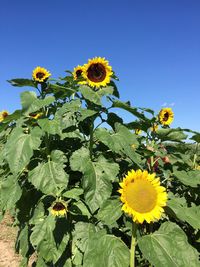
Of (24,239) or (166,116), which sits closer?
(24,239)

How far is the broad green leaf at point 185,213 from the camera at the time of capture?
9.42 feet

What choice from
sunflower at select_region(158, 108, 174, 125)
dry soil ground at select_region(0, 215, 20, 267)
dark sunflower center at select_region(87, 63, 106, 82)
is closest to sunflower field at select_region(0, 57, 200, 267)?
dark sunflower center at select_region(87, 63, 106, 82)

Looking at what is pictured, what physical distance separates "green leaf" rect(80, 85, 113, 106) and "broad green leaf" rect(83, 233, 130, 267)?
911 millimetres

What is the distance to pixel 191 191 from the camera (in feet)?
12.6

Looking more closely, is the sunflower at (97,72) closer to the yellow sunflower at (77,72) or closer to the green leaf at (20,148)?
the yellow sunflower at (77,72)

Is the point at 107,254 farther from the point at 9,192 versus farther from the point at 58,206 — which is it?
the point at 9,192

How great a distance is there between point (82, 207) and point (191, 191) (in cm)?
118

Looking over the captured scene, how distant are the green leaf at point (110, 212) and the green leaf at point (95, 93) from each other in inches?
26.8

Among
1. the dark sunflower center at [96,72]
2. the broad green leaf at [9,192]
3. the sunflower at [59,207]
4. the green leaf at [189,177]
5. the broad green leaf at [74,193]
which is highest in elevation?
the dark sunflower center at [96,72]

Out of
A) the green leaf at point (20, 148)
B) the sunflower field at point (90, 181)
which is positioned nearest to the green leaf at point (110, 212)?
the sunflower field at point (90, 181)

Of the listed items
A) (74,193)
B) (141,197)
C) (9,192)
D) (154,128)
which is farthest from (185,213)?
(9,192)

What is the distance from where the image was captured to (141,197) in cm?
264

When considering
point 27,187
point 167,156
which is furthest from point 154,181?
point 27,187

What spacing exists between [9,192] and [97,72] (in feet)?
3.74
